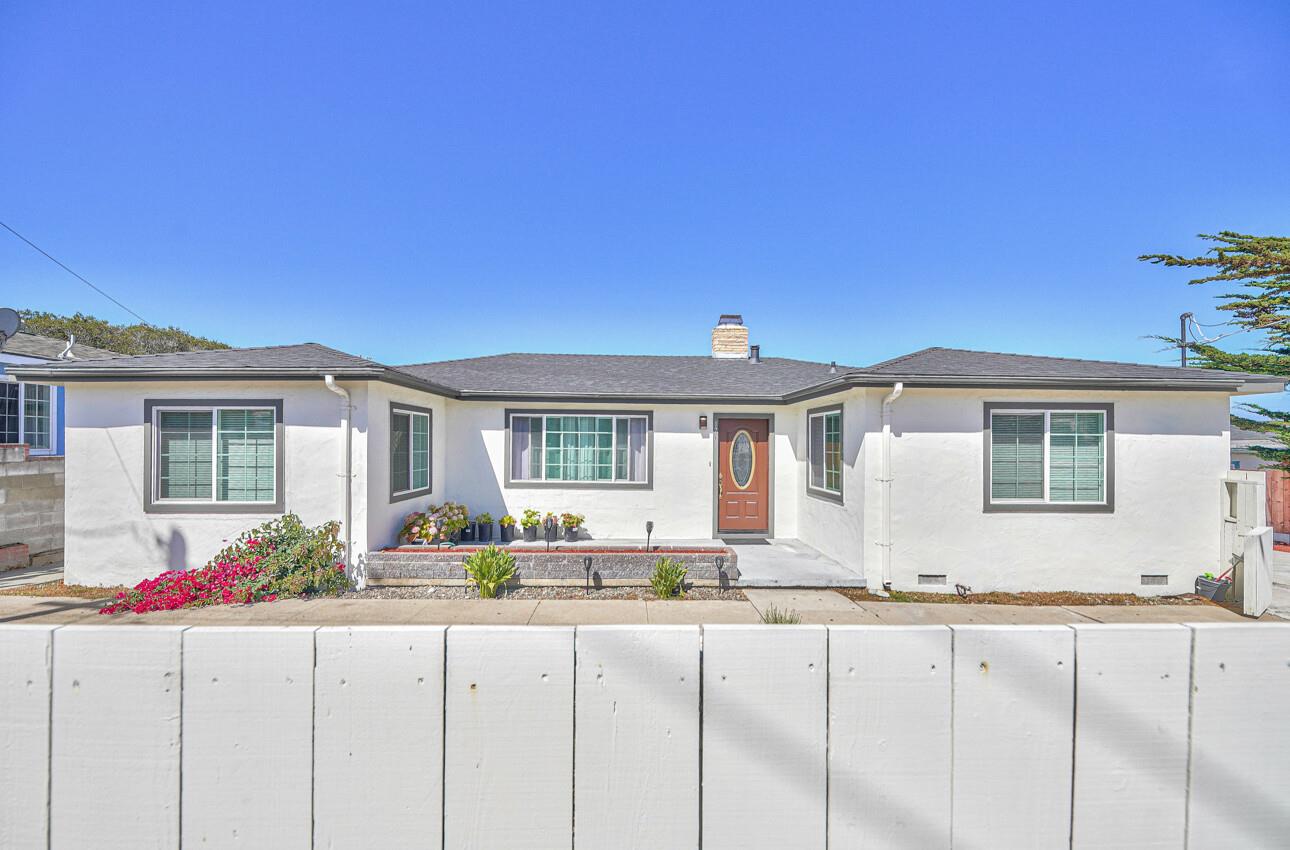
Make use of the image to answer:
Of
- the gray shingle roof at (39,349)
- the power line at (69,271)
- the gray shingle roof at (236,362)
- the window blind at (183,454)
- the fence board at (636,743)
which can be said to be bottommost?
the fence board at (636,743)

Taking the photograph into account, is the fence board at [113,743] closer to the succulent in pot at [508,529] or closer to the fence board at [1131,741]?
the fence board at [1131,741]

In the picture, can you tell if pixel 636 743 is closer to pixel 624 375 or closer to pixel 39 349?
pixel 624 375

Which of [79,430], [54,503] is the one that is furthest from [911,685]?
[54,503]

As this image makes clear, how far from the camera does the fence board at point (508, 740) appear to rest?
1567 millimetres

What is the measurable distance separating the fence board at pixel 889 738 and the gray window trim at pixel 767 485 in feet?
27.4

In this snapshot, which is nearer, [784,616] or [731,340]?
[784,616]

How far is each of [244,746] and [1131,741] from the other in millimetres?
2658

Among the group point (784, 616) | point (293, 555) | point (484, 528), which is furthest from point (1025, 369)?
point (293, 555)

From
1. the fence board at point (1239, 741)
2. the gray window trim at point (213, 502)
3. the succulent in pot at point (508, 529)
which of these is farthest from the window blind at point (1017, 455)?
the gray window trim at point (213, 502)

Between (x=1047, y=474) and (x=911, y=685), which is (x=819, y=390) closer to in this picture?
(x=1047, y=474)

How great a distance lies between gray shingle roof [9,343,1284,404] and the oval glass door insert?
822 mm

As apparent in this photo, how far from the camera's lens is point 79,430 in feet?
25.0

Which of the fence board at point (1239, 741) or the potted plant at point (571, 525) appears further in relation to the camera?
the potted plant at point (571, 525)

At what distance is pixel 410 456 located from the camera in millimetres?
8609
